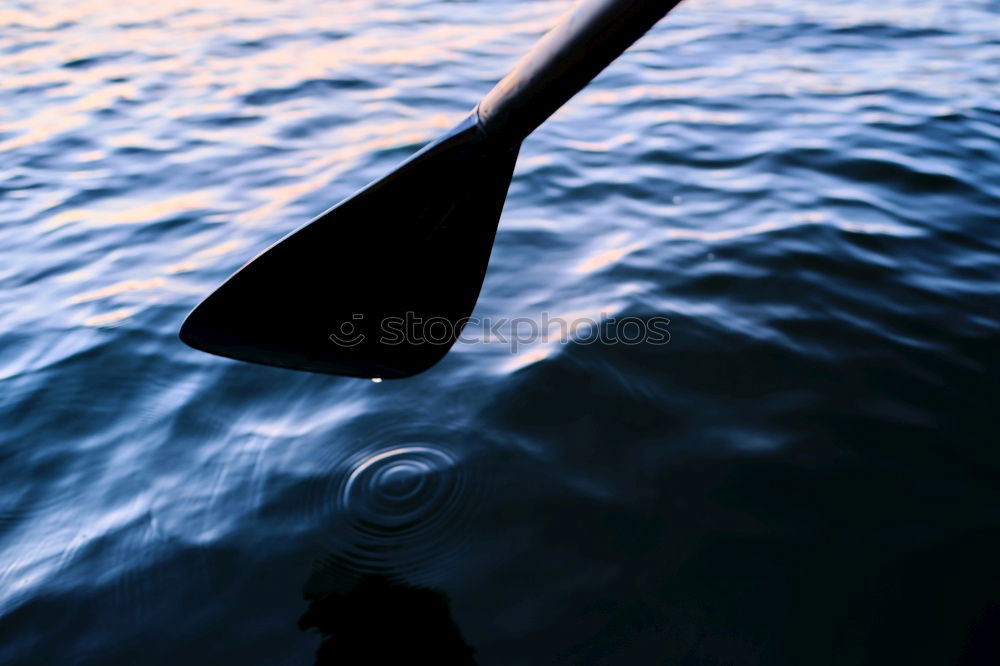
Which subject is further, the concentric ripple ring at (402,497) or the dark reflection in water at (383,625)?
the concentric ripple ring at (402,497)

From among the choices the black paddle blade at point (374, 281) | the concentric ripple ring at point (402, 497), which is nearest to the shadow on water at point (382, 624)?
the concentric ripple ring at point (402, 497)

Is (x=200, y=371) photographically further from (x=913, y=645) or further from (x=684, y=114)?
(x=684, y=114)

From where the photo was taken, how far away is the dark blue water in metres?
2.05

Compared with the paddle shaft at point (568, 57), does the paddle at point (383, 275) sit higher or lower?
lower

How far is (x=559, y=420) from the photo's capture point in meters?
2.71

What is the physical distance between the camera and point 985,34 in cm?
682

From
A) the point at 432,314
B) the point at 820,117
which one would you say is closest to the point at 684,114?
the point at 820,117

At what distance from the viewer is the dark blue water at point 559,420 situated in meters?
2.05

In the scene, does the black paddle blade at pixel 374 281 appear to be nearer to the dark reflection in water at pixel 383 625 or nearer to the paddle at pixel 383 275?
the paddle at pixel 383 275

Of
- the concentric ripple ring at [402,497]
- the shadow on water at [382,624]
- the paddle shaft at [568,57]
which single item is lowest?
the shadow on water at [382,624]

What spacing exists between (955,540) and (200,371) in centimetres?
275
